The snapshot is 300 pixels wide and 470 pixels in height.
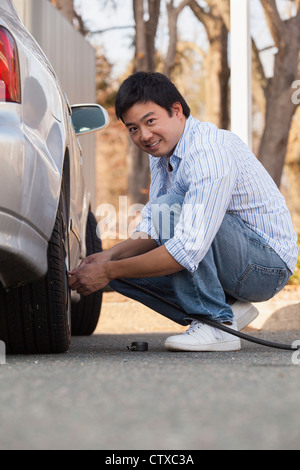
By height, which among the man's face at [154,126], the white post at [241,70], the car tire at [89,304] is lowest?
the car tire at [89,304]

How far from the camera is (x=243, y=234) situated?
11.9 ft

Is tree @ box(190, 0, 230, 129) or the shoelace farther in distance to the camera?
tree @ box(190, 0, 230, 129)

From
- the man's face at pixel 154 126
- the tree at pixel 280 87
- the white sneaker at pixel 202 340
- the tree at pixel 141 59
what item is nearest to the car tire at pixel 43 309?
the white sneaker at pixel 202 340

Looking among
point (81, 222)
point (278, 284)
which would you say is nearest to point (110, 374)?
point (278, 284)

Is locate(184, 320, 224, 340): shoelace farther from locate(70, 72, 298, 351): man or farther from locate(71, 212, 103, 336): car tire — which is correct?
locate(71, 212, 103, 336): car tire

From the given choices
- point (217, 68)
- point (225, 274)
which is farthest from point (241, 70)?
point (217, 68)

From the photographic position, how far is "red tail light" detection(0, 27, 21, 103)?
2.70 m

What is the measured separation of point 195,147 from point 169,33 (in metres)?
11.4

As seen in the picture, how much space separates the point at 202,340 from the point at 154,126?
0.97 meters

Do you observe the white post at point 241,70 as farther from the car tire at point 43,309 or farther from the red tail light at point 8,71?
the red tail light at point 8,71

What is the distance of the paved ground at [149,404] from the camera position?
1.53 m

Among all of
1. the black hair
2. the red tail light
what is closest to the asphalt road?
the red tail light

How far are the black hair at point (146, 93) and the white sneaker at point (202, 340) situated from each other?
975mm

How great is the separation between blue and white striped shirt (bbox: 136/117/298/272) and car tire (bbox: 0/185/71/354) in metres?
0.55
